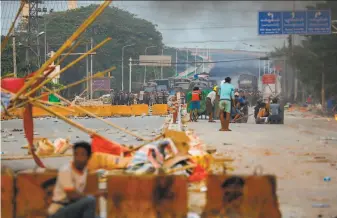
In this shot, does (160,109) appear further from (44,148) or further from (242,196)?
(242,196)

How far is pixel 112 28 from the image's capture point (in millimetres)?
59375

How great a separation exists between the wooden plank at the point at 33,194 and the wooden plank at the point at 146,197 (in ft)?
1.92

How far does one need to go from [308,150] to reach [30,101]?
6.62 meters

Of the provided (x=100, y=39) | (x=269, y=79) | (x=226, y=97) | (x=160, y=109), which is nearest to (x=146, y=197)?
(x=226, y=97)

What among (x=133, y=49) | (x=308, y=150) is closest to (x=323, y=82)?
(x=133, y=49)

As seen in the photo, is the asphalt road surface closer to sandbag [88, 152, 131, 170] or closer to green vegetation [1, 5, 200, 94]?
sandbag [88, 152, 131, 170]

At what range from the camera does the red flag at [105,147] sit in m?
10.2

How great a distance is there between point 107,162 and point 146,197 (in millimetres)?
3253

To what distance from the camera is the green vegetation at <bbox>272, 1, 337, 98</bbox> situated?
48156mm

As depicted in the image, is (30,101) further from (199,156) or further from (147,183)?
(147,183)

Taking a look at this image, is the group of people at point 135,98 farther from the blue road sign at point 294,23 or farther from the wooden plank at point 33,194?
the wooden plank at point 33,194

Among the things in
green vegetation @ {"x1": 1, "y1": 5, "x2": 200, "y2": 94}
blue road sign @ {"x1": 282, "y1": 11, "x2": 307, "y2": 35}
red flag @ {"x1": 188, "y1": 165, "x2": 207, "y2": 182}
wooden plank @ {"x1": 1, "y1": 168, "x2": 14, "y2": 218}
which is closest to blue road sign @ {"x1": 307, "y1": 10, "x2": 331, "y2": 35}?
blue road sign @ {"x1": 282, "y1": 11, "x2": 307, "y2": 35}

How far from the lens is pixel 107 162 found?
9891mm

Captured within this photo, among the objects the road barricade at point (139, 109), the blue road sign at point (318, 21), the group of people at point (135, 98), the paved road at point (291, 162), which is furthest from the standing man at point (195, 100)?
the group of people at point (135, 98)
